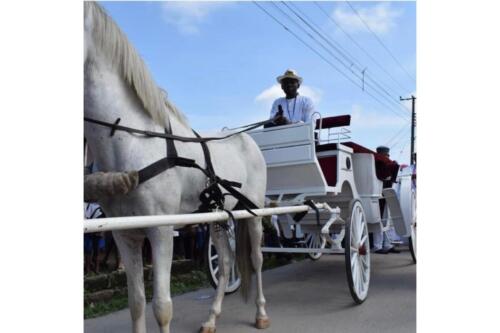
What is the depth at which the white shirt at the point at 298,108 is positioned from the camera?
14.6 feet

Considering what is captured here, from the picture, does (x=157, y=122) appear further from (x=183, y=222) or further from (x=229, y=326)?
(x=229, y=326)

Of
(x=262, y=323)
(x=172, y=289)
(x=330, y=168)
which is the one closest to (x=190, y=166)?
(x=262, y=323)

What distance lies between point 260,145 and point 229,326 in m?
1.62

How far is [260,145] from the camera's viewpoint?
13.3ft

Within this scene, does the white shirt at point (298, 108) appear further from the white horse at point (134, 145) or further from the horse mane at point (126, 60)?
the horse mane at point (126, 60)

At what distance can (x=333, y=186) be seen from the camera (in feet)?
13.2

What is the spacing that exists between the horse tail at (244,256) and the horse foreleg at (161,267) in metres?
1.36

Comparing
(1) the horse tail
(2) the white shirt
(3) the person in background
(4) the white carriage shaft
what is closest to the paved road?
(1) the horse tail

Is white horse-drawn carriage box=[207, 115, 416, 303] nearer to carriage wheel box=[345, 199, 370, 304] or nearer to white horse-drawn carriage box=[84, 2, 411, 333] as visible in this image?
carriage wheel box=[345, 199, 370, 304]

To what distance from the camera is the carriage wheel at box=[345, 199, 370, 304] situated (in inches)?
144

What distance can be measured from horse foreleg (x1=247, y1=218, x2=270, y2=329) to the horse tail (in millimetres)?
41

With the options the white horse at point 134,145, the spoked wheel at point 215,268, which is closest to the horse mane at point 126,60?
the white horse at point 134,145
